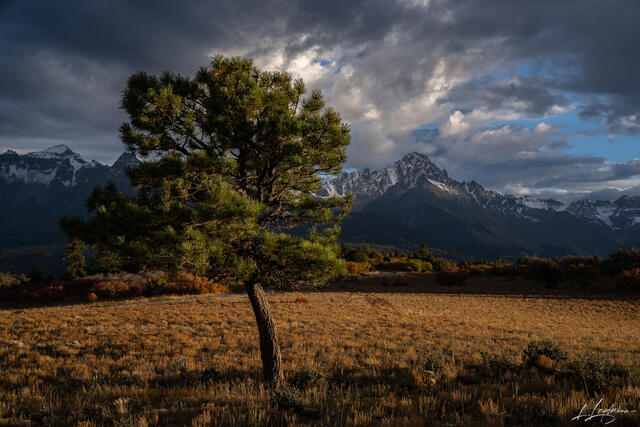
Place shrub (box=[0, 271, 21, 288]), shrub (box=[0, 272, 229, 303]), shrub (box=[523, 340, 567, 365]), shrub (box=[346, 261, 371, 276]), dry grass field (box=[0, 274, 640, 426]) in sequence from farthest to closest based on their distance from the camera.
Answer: shrub (box=[346, 261, 371, 276]) → shrub (box=[0, 271, 21, 288]) → shrub (box=[0, 272, 229, 303]) → shrub (box=[523, 340, 567, 365]) → dry grass field (box=[0, 274, 640, 426])

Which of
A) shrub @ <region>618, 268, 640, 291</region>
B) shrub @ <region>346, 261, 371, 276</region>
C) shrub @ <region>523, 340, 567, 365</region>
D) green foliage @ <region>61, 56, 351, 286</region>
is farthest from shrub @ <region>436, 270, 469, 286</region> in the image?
green foliage @ <region>61, 56, 351, 286</region>

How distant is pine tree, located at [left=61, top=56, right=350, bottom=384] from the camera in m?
5.50

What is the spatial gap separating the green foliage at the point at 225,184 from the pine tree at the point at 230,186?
25mm

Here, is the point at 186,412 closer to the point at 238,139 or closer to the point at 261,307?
the point at 261,307

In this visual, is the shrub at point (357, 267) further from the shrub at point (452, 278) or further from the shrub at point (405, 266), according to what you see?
the shrub at point (452, 278)

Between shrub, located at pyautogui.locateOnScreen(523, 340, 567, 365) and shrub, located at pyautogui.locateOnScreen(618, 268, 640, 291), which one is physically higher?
shrub, located at pyautogui.locateOnScreen(523, 340, 567, 365)

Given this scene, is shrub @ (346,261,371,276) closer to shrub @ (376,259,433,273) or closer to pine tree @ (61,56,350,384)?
shrub @ (376,259,433,273)

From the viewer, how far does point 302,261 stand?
634cm

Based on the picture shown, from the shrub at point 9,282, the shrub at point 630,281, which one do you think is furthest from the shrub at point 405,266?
the shrub at point 9,282

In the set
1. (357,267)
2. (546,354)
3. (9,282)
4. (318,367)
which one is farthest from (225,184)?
(9,282)

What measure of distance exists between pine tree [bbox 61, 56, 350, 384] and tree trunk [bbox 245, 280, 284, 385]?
25 millimetres

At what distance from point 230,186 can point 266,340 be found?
13.1ft

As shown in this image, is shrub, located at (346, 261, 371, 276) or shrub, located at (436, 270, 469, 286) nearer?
shrub, located at (436, 270, 469, 286)

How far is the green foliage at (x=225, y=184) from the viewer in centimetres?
548
